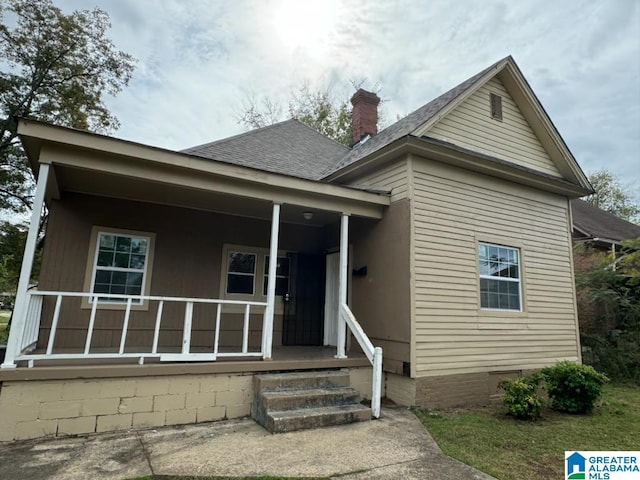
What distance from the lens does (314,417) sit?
14.8 ft

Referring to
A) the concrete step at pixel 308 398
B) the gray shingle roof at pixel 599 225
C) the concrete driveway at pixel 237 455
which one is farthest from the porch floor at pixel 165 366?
the gray shingle roof at pixel 599 225

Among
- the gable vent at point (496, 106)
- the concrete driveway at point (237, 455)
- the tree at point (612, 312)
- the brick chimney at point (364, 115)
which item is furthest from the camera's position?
the brick chimney at point (364, 115)

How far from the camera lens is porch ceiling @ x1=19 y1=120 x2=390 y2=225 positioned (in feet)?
14.6

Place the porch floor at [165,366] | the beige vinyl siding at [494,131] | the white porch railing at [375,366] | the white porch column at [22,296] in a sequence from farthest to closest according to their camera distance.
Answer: the beige vinyl siding at [494,131]
the white porch railing at [375,366]
the porch floor at [165,366]
the white porch column at [22,296]

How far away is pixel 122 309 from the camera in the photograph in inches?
248

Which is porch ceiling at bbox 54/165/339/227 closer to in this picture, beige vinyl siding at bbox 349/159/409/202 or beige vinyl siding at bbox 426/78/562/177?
beige vinyl siding at bbox 349/159/409/202

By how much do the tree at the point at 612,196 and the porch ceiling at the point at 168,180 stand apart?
26032 mm

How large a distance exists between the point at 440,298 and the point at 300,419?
307 centimetres

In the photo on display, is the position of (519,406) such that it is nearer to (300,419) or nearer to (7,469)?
(300,419)

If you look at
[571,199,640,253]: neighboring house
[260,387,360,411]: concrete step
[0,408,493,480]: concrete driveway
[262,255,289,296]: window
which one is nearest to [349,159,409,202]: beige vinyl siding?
[262,255,289,296]: window

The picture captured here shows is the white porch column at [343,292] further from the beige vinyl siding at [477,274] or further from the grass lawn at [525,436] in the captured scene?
the grass lawn at [525,436]

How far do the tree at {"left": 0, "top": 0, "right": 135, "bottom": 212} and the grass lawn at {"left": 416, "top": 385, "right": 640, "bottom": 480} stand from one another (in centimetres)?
1621

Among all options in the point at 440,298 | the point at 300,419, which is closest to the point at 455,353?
the point at 440,298
